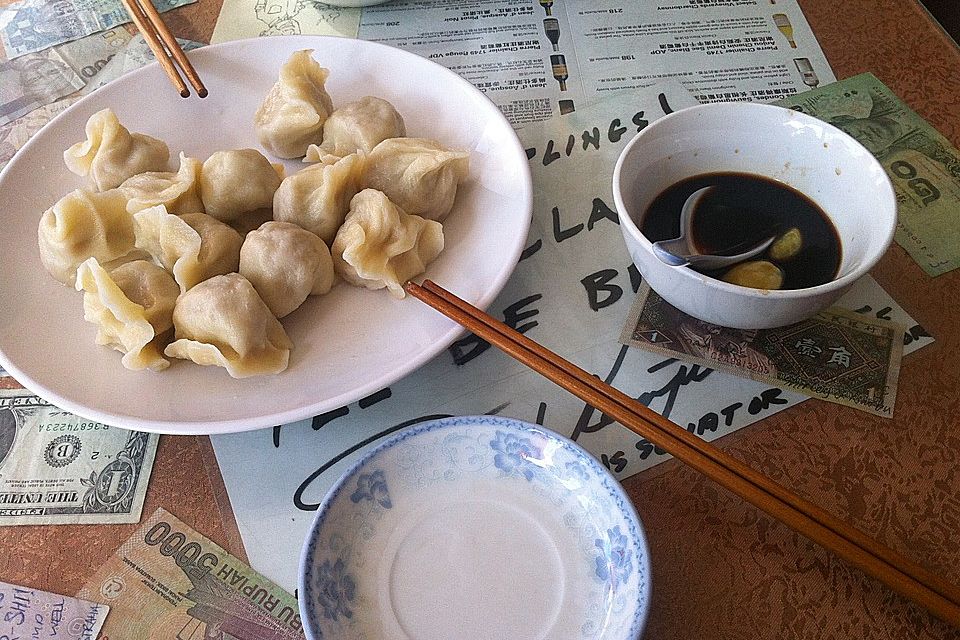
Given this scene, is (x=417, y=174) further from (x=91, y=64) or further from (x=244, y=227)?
(x=91, y=64)

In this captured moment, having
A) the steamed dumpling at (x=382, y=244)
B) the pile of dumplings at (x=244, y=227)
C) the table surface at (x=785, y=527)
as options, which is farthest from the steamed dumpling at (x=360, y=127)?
the table surface at (x=785, y=527)

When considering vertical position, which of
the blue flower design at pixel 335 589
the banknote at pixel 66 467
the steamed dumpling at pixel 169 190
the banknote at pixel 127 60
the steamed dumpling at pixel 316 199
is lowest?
the blue flower design at pixel 335 589

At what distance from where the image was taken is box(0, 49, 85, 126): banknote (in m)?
1.34

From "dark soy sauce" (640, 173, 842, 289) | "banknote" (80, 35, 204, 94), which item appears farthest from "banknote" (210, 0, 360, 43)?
"dark soy sauce" (640, 173, 842, 289)

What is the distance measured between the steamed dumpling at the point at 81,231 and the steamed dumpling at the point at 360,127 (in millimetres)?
273

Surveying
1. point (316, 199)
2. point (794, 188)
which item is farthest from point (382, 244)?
point (794, 188)

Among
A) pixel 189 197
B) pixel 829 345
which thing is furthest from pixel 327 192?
pixel 829 345

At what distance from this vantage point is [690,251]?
0.89 metres

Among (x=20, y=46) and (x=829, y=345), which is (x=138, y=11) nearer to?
(x=20, y=46)

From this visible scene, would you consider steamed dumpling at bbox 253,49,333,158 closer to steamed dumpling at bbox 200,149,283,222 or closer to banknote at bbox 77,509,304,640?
steamed dumpling at bbox 200,149,283,222

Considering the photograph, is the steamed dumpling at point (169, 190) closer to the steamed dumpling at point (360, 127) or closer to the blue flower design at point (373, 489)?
Result: the steamed dumpling at point (360, 127)

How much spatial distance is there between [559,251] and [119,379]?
0.59 meters

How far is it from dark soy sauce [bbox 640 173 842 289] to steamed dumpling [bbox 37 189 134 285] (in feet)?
2.21

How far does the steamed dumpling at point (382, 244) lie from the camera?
901mm
